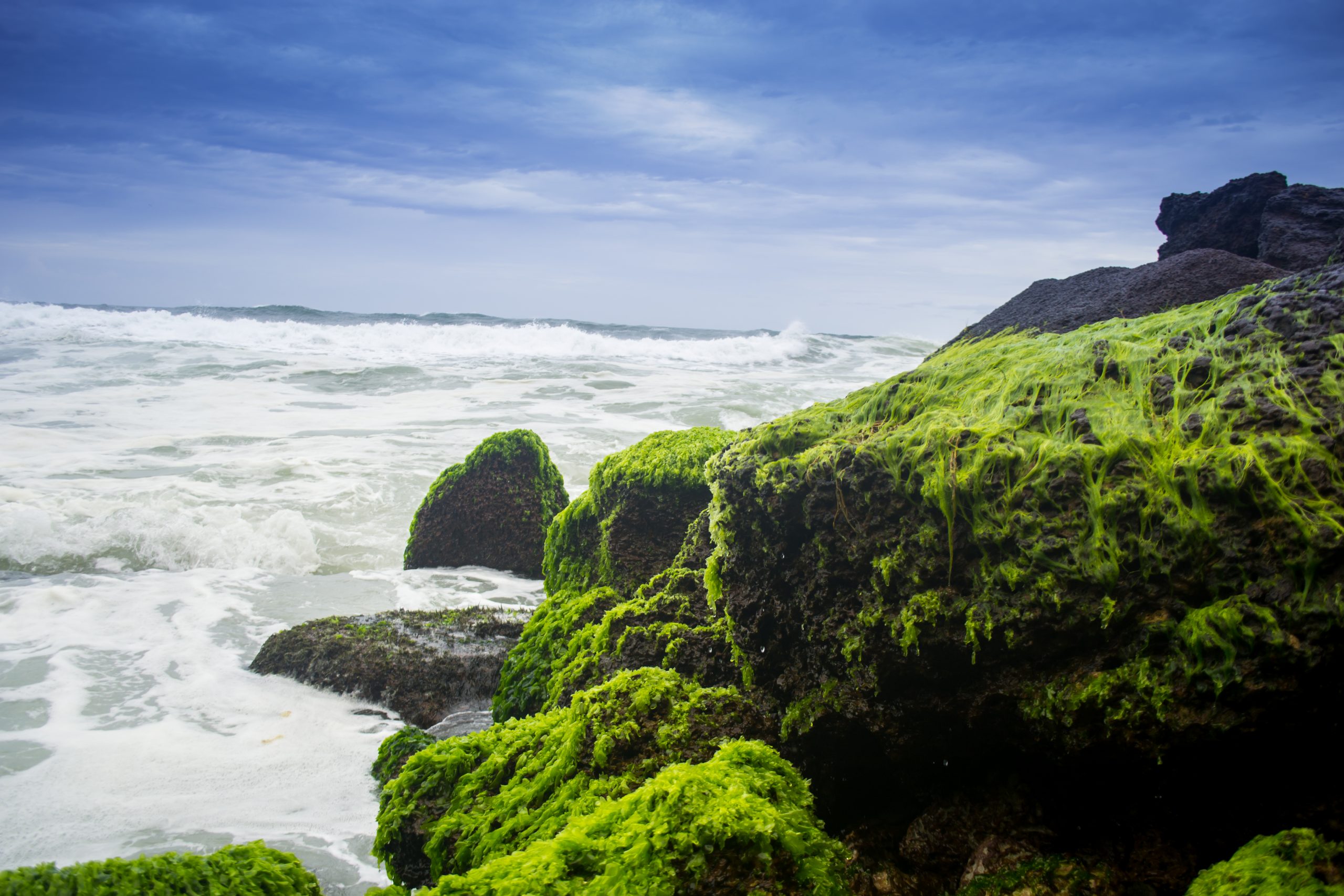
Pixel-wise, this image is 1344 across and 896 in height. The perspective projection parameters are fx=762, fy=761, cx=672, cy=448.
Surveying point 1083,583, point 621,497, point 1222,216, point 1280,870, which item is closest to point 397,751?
point 621,497

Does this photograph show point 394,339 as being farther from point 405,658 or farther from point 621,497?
point 621,497

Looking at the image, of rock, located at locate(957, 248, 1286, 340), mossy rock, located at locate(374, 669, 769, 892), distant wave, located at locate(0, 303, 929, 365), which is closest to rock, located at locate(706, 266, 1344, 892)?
mossy rock, located at locate(374, 669, 769, 892)

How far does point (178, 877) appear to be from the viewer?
2.12 metres

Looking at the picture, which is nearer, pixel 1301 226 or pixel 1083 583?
pixel 1083 583

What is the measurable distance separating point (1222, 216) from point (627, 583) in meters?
5.83

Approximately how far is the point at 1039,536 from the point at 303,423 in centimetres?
1724

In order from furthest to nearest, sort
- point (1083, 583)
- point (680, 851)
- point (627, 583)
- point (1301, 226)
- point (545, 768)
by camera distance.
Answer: point (1301, 226) < point (627, 583) < point (545, 768) < point (1083, 583) < point (680, 851)

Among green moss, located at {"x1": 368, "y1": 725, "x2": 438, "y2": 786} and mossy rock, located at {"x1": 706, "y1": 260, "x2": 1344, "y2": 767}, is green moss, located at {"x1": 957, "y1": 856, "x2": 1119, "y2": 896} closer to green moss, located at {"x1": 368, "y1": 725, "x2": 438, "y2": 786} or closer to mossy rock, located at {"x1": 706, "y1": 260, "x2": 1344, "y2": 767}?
mossy rock, located at {"x1": 706, "y1": 260, "x2": 1344, "y2": 767}

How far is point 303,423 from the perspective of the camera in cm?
1684

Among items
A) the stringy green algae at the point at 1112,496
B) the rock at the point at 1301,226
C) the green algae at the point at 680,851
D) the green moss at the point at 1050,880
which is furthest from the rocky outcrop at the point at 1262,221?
the green algae at the point at 680,851

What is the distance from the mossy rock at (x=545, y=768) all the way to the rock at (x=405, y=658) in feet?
5.75

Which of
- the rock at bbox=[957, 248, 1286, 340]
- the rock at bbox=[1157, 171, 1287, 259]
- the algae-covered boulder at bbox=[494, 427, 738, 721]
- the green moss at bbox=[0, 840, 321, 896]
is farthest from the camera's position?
the rock at bbox=[1157, 171, 1287, 259]

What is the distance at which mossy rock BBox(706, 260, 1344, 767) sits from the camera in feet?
6.53

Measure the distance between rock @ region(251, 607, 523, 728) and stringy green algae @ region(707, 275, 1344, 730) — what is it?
3.13m
